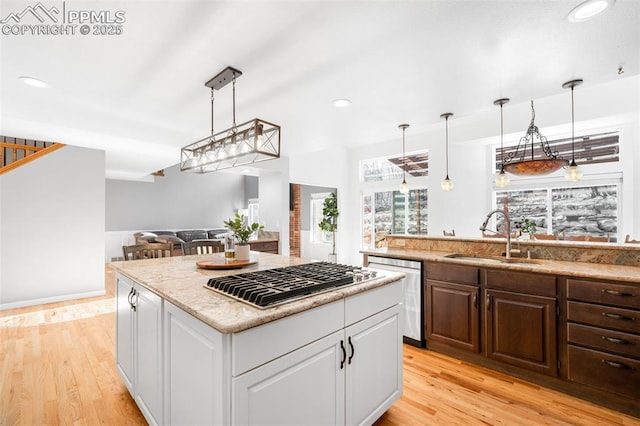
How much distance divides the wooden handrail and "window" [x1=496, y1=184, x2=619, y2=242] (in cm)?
746

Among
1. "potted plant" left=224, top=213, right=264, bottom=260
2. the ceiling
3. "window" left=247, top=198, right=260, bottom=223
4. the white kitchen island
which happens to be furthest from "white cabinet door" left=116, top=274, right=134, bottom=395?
"window" left=247, top=198, right=260, bottom=223

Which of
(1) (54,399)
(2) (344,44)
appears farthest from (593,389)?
(1) (54,399)

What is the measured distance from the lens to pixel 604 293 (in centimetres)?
196

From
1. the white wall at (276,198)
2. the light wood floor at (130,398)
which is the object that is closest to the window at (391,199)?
the white wall at (276,198)

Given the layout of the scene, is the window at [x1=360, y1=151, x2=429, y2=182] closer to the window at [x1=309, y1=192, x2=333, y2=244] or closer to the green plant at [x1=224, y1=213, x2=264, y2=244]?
the window at [x1=309, y1=192, x2=333, y2=244]

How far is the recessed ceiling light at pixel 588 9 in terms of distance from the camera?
162 centimetres

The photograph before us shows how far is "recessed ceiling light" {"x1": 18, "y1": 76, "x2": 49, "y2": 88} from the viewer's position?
2.46 meters

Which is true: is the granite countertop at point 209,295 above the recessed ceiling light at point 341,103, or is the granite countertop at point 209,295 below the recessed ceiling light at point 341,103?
below

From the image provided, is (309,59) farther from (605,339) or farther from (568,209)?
(568,209)

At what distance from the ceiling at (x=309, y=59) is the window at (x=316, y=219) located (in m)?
4.92

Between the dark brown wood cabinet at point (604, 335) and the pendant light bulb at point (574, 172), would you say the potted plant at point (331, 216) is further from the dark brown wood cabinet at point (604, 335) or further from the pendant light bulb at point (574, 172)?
the dark brown wood cabinet at point (604, 335)

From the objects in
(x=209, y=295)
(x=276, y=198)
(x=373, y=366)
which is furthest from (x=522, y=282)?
(x=276, y=198)

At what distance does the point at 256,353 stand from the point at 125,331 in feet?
4.65

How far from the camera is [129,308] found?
1951 millimetres
